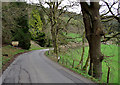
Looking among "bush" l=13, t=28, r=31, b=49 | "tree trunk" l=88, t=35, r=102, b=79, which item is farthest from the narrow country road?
"bush" l=13, t=28, r=31, b=49

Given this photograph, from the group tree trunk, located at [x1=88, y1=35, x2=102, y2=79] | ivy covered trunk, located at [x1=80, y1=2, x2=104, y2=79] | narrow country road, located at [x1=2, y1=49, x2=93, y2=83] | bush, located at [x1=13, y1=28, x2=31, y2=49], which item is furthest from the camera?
bush, located at [x1=13, y1=28, x2=31, y2=49]

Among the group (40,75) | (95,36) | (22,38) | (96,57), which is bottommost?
(40,75)

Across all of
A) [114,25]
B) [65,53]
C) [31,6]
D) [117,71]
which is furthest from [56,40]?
[117,71]

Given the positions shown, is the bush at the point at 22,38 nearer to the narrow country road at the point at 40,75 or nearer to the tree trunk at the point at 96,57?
the narrow country road at the point at 40,75

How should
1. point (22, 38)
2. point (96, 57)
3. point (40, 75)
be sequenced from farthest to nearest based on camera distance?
1. point (22, 38)
2. point (96, 57)
3. point (40, 75)

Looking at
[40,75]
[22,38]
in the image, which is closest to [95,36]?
[40,75]

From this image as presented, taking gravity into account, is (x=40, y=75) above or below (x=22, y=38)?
below

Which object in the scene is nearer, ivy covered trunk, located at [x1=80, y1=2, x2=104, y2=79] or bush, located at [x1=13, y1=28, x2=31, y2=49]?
ivy covered trunk, located at [x1=80, y1=2, x2=104, y2=79]

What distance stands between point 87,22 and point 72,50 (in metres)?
5.63

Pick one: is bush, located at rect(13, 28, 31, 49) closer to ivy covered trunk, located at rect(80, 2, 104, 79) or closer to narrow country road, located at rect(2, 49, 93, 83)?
narrow country road, located at rect(2, 49, 93, 83)

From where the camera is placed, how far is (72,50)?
45.0 ft

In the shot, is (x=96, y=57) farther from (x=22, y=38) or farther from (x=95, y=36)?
(x=22, y=38)

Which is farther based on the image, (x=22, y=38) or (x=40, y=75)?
(x=22, y=38)

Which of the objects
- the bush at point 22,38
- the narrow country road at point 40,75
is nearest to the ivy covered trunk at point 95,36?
the narrow country road at point 40,75
